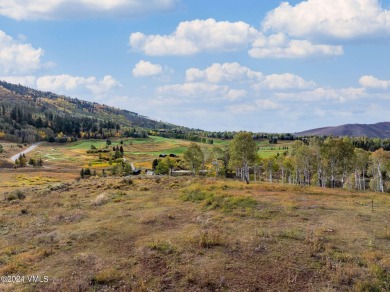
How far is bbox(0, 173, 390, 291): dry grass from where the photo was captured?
18.2m

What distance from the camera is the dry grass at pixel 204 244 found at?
18203mm

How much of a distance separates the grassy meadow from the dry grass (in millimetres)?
75

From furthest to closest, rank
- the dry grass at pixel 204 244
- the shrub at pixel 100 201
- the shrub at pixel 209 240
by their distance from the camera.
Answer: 1. the shrub at pixel 100 201
2. the shrub at pixel 209 240
3. the dry grass at pixel 204 244

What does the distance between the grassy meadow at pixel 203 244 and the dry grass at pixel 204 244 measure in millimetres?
75

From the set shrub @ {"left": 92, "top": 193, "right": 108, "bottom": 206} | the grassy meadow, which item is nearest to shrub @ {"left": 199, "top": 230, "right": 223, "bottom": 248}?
the grassy meadow

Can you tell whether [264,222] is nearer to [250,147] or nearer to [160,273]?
[160,273]

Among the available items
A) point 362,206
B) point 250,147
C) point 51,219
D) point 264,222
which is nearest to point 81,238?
point 51,219

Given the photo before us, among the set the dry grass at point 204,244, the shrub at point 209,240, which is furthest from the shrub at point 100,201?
the shrub at point 209,240

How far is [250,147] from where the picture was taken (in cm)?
7362

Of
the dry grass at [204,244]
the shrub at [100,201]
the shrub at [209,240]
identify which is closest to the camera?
the dry grass at [204,244]

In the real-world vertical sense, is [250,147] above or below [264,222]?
above

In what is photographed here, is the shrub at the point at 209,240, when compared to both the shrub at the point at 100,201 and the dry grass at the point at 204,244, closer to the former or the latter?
the dry grass at the point at 204,244

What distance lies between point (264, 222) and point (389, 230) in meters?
9.34

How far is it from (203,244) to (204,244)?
0.23 ft
